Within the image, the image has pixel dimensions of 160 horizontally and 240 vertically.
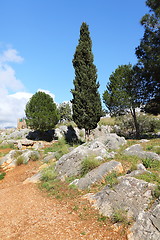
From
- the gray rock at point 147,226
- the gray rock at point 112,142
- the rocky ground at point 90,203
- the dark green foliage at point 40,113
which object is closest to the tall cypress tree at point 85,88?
the dark green foliage at point 40,113

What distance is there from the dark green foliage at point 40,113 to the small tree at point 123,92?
9.07m

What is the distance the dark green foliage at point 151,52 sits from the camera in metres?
17.9

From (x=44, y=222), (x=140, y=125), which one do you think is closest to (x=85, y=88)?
(x=140, y=125)

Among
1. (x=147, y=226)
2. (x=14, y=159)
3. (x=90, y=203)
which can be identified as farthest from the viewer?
(x=14, y=159)

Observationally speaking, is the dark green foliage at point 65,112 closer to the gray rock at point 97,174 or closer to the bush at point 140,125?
the bush at point 140,125

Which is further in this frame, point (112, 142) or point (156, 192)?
point (112, 142)

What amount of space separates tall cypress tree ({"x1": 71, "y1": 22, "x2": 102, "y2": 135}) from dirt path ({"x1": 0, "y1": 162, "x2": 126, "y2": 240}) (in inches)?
522

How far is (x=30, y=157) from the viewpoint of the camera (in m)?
15.5

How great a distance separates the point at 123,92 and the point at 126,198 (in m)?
18.3

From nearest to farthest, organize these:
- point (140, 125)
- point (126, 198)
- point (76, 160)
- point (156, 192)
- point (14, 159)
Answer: point (156, 192) < point (126, 198) < point (76, 160) < point (14, 159) < point (140, 125)

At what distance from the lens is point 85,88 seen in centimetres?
2084

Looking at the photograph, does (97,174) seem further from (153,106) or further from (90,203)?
(153,106)

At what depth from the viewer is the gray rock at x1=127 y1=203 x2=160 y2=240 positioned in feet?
13.2

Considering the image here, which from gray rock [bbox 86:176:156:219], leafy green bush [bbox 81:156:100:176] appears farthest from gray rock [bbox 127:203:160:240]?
leafy green bush [bbox 81:156:100:176]
